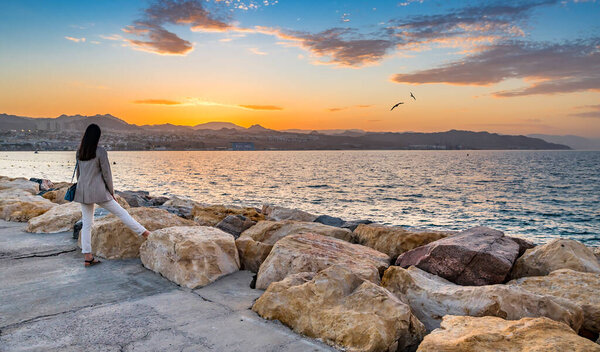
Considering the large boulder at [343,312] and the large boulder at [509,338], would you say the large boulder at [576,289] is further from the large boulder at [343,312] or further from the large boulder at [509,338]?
the large boulder at [343,312]

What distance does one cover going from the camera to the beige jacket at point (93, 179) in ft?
17.4

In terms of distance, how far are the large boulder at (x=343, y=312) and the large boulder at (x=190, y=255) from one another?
1.14 metres

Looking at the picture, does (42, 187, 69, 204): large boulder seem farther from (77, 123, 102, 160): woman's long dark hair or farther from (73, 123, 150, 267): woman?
(77, 123, 102, 160): woman's long dark hair

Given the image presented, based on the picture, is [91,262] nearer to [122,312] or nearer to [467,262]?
[122,312]

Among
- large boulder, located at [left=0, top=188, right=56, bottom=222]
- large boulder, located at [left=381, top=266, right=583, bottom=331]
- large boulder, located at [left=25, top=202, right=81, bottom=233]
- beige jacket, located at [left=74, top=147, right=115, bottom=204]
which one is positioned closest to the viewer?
large boulder, located at [left=381, top=266, right=583, bottom=331]

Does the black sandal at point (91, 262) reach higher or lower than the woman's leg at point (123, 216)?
lower

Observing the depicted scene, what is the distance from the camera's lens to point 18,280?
15.3 feet

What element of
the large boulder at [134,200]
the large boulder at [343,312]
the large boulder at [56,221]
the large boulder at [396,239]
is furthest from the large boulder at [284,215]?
the large boulder at [343,312]

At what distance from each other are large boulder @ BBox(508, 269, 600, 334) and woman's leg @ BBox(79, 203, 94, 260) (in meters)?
5.75

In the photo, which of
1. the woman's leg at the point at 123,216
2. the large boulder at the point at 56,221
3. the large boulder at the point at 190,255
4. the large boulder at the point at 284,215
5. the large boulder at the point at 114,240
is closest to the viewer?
the large boulder at the point at 190,255

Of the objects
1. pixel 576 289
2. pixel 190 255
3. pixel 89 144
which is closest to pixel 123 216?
pixel 89 144

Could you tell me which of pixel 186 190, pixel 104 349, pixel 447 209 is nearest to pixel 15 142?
pixel 186 190

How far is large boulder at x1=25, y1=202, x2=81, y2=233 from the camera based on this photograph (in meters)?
7.27

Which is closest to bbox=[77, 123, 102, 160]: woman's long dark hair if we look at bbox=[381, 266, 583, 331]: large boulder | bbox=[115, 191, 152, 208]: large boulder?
bbox=[381, 266, 583, 331]: large boulder
